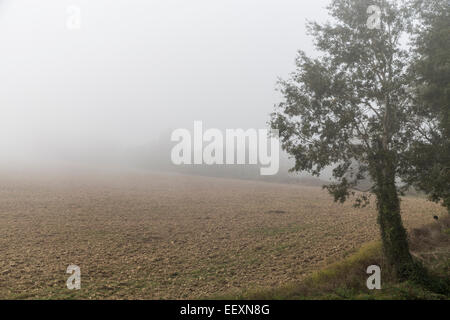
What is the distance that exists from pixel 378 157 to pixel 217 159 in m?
152

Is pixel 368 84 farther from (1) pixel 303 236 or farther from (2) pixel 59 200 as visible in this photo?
(2) pixel 59 200

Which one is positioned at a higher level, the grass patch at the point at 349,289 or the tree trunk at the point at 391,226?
the tree trunk at the point at 391,226

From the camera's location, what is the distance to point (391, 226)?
616 inches

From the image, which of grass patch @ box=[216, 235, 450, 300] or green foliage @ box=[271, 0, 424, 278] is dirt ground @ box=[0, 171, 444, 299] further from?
green foliage @ box=[271, 0, 424, 278]

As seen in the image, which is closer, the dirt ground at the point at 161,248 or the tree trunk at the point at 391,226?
the dirt ground at the point at 161,248

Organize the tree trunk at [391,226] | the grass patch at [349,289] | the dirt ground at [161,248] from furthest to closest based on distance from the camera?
1. the tree trunk at [391,226]
2. the dirt ground at [161,248]
3. the grass patch at [349,289]

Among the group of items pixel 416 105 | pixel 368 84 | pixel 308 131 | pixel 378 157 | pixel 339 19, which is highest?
pixel 339 19

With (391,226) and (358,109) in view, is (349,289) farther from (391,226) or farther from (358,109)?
(358,109)

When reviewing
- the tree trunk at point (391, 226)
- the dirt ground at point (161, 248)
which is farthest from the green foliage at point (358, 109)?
the dirt ground at point (161, 248)

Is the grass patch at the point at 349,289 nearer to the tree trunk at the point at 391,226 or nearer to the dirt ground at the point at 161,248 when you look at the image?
the tree trunk at the point at 391,226

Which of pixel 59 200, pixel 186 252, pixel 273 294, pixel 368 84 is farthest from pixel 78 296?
pixel 59 200

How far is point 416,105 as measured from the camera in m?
17.1

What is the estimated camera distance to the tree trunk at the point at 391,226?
15125 millimetres

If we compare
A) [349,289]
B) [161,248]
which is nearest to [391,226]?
[349,289]
